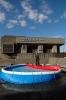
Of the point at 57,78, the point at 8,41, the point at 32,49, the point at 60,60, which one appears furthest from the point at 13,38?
the point at 57,78

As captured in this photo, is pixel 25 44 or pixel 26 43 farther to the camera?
pixel 25 44

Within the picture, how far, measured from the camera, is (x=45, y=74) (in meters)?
18.0

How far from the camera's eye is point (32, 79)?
17.8 metres

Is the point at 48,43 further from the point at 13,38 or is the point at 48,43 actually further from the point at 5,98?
the point at 5,98

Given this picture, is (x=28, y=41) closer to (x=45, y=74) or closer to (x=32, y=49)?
(x=32, y=49)

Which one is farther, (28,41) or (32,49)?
(32,49)

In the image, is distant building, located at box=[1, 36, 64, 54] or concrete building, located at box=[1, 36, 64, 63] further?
distant building, located at box=[1, 36, 64, 54]

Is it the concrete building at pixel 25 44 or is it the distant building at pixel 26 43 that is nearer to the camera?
the concrete building at pixel 25 44

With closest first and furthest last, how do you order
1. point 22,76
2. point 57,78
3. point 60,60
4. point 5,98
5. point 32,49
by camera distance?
point 5,98, point 22,76, point 57,78, point 60,60, point 32,49

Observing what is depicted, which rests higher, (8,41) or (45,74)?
(8,41)

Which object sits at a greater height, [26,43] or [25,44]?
[26,43]

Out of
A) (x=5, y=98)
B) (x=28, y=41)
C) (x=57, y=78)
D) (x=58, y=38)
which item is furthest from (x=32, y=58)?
(x=5, y=98)

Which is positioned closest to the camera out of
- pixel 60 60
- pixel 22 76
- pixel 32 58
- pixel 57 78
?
pixel 22 76

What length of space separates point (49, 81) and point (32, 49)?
26.8 metres
